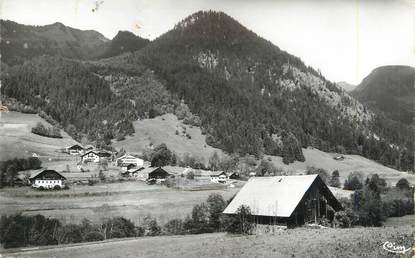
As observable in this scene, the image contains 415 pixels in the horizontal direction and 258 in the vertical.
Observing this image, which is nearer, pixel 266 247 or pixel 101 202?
pixel 266 247

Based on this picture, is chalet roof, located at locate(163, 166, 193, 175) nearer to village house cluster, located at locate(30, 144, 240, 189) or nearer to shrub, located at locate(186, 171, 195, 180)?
village house cluster, located at locate(30, 144, 240, 189)

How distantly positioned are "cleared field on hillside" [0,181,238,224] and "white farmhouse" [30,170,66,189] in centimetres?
23

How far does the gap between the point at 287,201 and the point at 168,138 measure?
890cm

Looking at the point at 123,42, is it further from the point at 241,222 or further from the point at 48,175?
the point at 241,222

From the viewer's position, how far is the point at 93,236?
1409cm

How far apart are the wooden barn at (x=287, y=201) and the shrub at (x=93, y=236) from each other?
462 centimetres

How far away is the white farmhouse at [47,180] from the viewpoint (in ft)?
45.3

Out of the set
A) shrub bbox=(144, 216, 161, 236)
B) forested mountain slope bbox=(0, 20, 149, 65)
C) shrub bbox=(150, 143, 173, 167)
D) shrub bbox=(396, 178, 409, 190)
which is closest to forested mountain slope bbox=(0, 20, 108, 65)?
forested mountain slope bbox=(0, 20, 149, 65)

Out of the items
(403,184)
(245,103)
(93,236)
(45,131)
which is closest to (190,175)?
(93,236)

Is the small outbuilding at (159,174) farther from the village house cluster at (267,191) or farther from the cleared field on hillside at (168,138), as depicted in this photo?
the cleared field on hillside at (168,138)

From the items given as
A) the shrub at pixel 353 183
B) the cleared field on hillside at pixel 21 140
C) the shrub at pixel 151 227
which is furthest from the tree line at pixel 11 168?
the shrub at pixel 353 183

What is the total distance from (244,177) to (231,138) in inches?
152

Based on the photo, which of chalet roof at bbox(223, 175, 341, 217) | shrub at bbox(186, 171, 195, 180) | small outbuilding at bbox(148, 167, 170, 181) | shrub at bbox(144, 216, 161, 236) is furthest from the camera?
shrub at bbox(186, 171, 195, 180)

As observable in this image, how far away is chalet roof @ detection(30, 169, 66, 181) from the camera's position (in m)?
13.9
